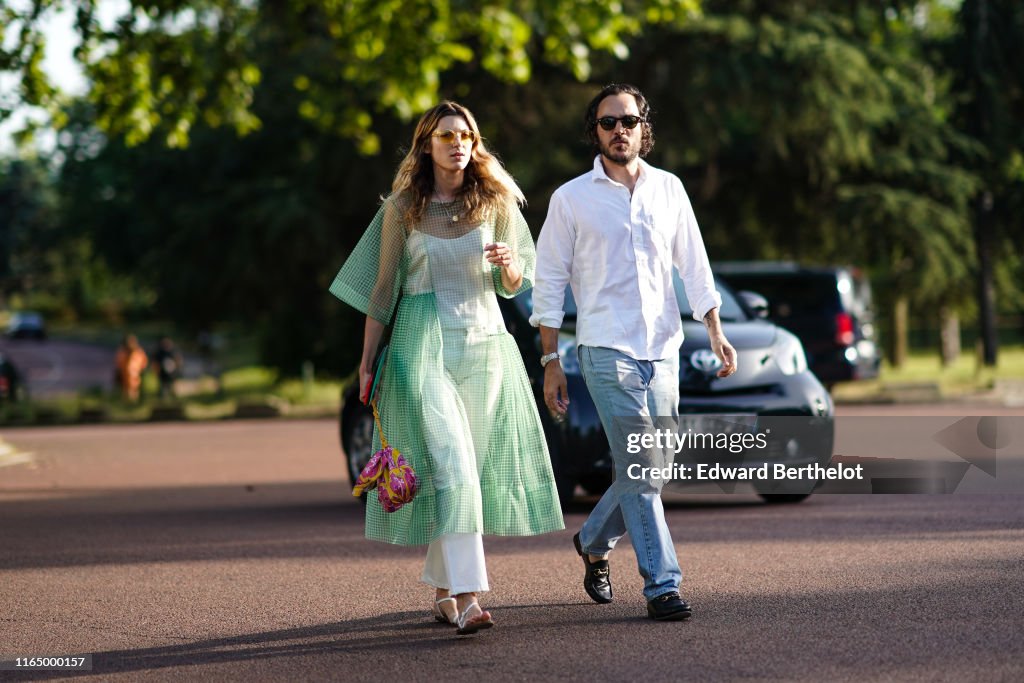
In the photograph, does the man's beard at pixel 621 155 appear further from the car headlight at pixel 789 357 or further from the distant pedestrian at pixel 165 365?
A: the distant pedestrian at pixel 165 365

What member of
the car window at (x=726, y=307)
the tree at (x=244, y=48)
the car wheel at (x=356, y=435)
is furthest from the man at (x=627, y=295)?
the tree at (x=244, y=48)

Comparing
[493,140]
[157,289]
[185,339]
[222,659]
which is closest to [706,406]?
[222,659]

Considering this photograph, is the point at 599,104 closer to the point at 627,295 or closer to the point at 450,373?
the point at 627,295

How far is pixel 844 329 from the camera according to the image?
22.0 metres

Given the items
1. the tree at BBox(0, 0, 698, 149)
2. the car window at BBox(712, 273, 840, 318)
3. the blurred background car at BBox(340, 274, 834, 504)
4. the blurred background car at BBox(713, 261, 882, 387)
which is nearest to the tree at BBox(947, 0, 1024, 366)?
the blurred background car at BBox(713, 261, 882, 387)

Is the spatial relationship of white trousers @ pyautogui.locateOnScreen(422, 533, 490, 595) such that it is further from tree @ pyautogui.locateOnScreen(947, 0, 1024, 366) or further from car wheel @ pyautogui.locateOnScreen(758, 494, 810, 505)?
tree @ pyautogui.locateOnScreen(947, 0, 1024, 366)

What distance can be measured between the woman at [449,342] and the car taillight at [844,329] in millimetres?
15896

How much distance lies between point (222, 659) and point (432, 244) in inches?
72.3

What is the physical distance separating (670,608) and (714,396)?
4136mm

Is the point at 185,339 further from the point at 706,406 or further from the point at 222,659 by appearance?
the point at 222,659

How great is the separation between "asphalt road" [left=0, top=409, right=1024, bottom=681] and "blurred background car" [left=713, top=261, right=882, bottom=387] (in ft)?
34.6

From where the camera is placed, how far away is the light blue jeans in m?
6.41

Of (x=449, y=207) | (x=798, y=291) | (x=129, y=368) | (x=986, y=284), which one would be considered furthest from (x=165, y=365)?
(x=449, y=207)

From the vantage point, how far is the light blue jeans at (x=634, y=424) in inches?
252
